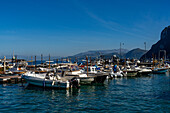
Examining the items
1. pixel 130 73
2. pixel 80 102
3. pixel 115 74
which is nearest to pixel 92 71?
pixel 115 74

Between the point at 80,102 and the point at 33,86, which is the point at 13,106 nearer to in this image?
the point at 80,102

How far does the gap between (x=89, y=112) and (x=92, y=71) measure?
32635 mm

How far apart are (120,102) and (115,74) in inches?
1360

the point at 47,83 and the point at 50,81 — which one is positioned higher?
the point at 50,81

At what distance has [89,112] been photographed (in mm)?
20312

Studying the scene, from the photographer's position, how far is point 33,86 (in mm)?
37938

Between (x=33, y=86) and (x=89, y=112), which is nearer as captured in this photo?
(x=89, y=112)

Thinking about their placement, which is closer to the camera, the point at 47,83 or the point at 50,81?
the point at 50,81

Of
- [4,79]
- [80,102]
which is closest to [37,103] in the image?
[80,102]

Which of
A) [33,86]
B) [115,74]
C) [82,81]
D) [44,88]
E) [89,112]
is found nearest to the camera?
[89,112]

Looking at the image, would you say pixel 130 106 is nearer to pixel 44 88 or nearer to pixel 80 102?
pixel 80 102

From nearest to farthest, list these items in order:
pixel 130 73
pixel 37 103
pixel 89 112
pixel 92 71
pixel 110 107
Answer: pixel 89 112 → pixel 110 107 → pixel 37 103 → pixel 92 71 → pixel 130 73

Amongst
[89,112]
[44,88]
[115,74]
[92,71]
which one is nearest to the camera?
[89,112]

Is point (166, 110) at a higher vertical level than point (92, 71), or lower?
lower
